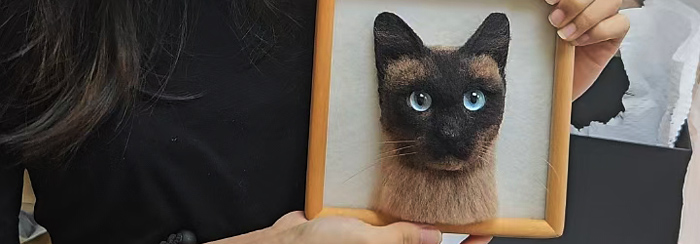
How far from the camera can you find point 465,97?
0.50 metres

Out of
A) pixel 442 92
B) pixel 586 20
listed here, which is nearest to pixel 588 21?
pixel 586 20

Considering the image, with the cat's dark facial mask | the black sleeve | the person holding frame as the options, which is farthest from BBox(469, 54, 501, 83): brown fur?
the black sleeve

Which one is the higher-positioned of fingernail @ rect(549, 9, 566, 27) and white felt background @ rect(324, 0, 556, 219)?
fingernail @ rect(549, 9, 566, 27)

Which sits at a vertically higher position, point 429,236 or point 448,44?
point 448,44

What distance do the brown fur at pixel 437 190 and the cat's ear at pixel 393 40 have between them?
6 cm

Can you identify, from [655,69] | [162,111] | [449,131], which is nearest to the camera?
[449,131]

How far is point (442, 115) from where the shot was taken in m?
0.50

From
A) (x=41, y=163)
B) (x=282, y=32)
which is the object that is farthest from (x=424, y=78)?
(x=41, y=163)

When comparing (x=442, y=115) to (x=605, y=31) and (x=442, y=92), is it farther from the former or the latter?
(x=605, y=31)

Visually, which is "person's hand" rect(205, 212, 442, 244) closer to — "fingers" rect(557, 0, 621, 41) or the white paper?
"fingers" rect(557, 0, 621, 41)

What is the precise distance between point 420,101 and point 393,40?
47 millimetres

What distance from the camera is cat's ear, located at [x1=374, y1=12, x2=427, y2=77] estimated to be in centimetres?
51

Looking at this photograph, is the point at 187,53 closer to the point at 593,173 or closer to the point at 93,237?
the point at 93,237

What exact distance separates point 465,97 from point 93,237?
355mm
